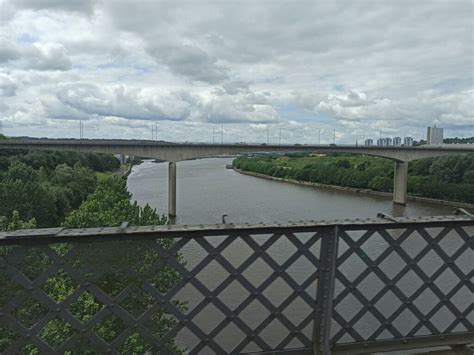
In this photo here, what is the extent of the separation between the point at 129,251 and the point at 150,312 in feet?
1.72

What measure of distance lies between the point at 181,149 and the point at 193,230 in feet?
139

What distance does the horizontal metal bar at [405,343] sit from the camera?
3.32m

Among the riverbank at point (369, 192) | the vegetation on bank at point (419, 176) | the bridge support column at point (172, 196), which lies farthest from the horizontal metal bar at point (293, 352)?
the vegetation on bank at point (419, 176)

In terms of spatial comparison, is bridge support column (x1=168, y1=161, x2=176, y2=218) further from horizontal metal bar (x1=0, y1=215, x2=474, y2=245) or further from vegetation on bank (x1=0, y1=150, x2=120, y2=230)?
horizontal metal bar (x1=0, y1=215, x2=474, y2=245)

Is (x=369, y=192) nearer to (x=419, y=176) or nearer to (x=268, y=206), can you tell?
(x=419, y=176)

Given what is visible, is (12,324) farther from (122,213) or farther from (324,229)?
(122,213)

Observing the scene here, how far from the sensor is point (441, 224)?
3.21 meters

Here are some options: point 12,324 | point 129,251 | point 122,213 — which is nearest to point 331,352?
point 129,251

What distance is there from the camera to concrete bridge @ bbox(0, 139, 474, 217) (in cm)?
4219

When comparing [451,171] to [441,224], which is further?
[451,171]

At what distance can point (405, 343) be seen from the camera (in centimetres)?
342

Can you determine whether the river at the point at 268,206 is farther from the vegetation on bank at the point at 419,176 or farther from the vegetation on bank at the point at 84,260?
the vegetation on bank at the point at 84,260

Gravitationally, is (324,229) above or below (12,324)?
above

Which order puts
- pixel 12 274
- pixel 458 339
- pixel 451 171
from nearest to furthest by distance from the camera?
pixel 12 274 → pixel 458 339 → pixel 451 171
